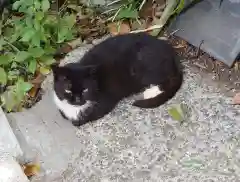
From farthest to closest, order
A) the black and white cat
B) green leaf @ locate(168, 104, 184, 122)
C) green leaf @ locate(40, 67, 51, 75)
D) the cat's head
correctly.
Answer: green leaf @ locate(40, 67, 51, 75)
green leaf @ locate(168, 104, 184, 122)
the black and white cat
the cat's head

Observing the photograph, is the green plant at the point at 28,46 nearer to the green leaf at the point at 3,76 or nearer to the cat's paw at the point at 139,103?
the green leaf at the point at 3,76

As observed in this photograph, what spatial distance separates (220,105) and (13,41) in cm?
116

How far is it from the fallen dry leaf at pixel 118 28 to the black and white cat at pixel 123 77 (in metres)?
0.43

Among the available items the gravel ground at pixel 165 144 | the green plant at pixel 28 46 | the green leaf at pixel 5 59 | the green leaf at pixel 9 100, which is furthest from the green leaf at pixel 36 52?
the gravel ground at pixel 165 144

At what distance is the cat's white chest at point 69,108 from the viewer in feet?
8.24

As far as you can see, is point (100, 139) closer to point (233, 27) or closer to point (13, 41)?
point (13, 41)

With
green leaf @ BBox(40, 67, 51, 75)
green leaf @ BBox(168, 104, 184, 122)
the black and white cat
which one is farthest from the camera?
green leaf @ BBox(40, 67, 51, 75)

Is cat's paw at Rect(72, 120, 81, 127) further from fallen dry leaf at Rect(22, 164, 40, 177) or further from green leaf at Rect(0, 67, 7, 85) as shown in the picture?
green leaf at Rect(0, 67, 7, 85)

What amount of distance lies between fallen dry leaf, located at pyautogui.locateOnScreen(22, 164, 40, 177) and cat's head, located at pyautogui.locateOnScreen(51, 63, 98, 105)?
1.12 feet

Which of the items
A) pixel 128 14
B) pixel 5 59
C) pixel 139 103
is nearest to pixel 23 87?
pixel 5 59

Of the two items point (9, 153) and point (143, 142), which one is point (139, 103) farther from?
point (9, 153)

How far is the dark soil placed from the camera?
9.02 feet

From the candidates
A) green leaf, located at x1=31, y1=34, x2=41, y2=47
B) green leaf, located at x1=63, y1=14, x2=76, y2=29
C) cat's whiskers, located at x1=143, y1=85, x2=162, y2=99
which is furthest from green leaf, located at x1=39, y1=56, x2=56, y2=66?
cat's whiskers, located at x1=143, y1=85, x2=162, y2=99

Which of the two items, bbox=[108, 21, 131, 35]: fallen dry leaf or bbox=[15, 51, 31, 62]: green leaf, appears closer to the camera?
bbox=[15, 51, 31, 62]: green leaf
